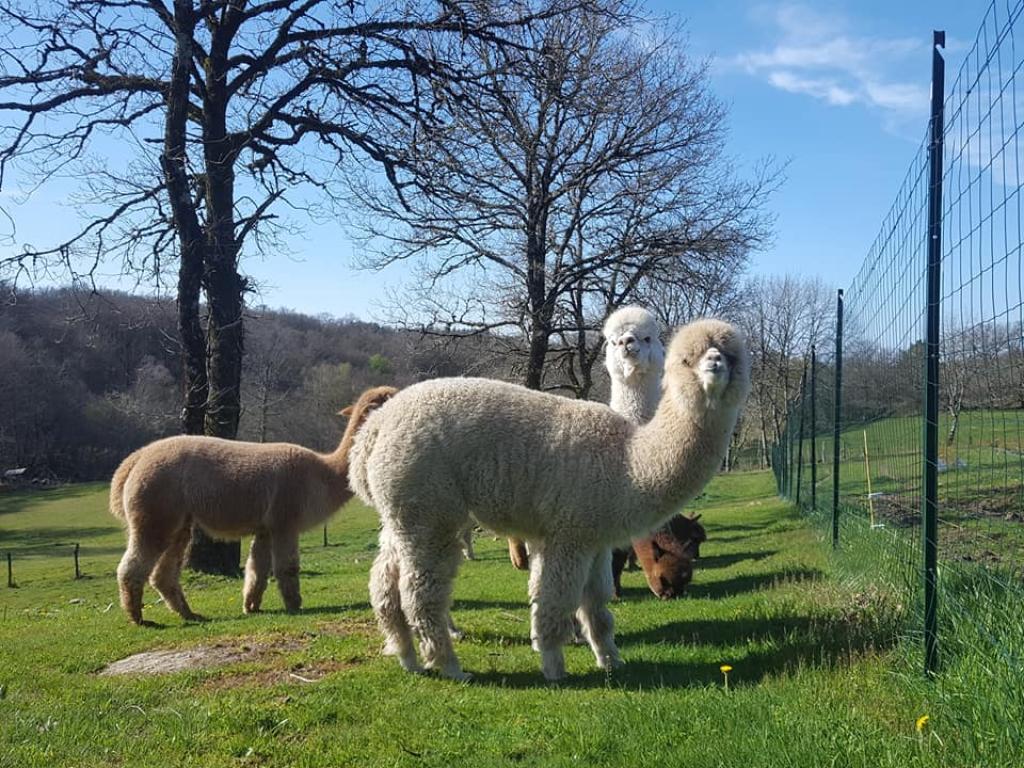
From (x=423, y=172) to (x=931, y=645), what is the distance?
12.1m

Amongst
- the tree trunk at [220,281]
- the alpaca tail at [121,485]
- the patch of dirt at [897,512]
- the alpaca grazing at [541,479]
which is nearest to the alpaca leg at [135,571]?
the alpaca tail at [121,485]

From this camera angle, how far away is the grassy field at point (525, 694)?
3873mm

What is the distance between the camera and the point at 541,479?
19.6 ft

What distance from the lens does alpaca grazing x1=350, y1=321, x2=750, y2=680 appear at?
570cm

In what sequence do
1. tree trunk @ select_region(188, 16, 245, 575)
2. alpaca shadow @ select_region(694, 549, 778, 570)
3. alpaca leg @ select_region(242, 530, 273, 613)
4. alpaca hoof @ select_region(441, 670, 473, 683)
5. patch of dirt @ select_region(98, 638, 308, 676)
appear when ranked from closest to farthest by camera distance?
alpaca hoof @ select_region(441, 670, 473, 683)
patch of dirt @ select_region(98, 638, 308, 676)
alpaca leg @ select_region(242, 530, 273, 613)
alpaca shadow @ select_region(694, 549, 778, 570)
tree trunk @ select_region(188, 16, 245, 575)

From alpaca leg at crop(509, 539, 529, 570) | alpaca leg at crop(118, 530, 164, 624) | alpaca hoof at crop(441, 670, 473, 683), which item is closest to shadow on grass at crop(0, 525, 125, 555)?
alpaca leg at crop(509, 539, 529, 570)

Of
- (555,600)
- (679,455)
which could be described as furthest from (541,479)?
(679,455)

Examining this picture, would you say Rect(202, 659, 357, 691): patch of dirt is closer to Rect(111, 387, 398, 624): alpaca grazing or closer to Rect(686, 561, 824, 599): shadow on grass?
Rect(111, 387, 398, 624): alpaca grazing

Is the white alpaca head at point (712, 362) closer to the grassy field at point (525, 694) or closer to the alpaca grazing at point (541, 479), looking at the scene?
the alpaca grazing at point (541, 479)

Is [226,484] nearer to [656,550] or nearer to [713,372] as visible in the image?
[656,550]

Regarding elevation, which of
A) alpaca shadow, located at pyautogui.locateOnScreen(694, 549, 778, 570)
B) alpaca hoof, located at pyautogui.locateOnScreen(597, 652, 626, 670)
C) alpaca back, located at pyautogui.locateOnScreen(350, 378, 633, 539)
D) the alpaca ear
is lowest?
alpaca shadow, located at pyautogui.locateOnScreen(694, 549, 778, 570)

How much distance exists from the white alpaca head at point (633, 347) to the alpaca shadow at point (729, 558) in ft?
15.3

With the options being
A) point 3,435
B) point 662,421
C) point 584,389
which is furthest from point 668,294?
point 3,435

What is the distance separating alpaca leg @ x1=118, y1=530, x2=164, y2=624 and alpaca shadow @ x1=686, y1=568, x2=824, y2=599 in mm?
5686
